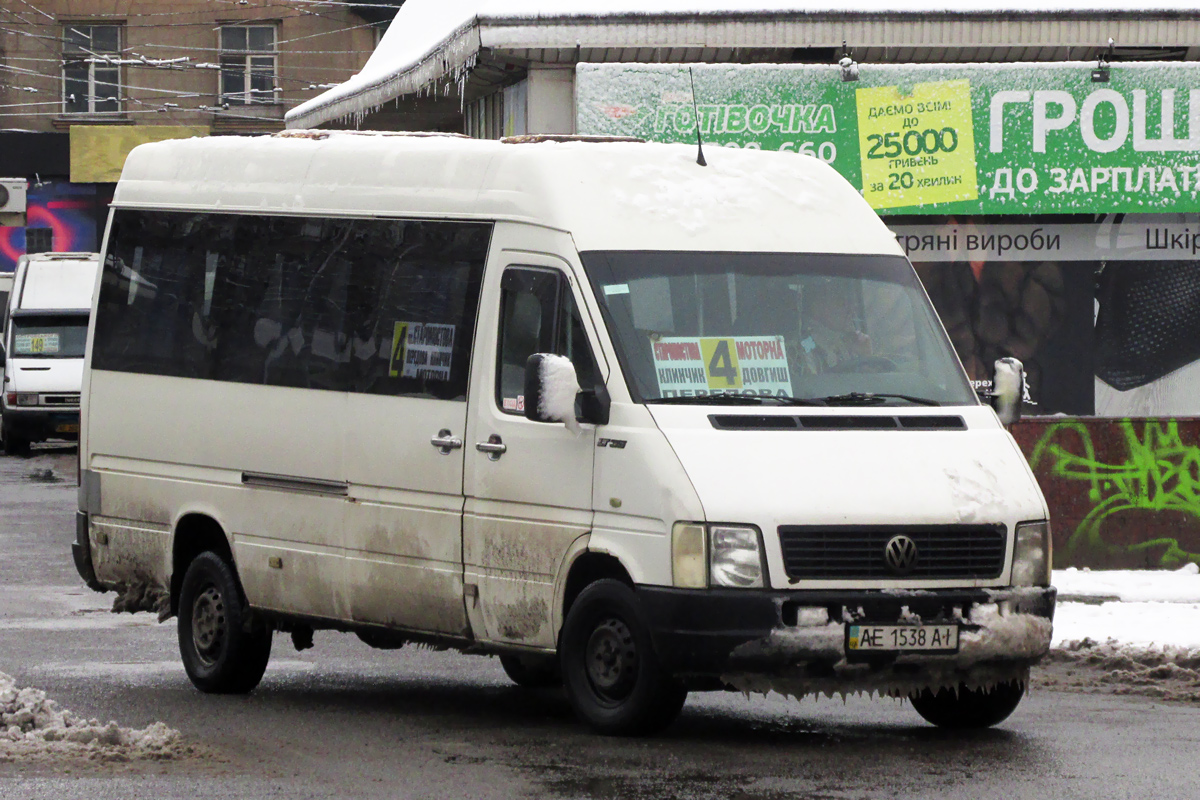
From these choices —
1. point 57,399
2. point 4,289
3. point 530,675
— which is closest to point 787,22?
point 530,675

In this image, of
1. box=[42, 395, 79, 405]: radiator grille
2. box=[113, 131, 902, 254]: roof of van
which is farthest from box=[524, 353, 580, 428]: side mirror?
box=[42, 395, 79, 405]: radiator grille

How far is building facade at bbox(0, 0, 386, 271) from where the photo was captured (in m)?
46.2

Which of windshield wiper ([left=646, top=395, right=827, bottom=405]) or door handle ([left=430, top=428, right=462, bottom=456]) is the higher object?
windshield wiper ([left=646, top=395, right=827, bottom=405])

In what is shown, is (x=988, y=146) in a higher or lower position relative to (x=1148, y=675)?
higher


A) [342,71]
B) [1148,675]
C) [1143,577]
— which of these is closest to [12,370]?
[342,71]

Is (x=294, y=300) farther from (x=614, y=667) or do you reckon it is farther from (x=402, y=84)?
(x=402, y=84)

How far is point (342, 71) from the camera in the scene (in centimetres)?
4634

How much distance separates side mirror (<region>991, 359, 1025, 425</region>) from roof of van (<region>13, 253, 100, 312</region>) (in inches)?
957

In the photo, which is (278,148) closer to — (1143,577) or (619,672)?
(619,672)

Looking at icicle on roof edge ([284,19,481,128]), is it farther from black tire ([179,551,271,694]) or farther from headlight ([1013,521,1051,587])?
headlight ([1013,521,1051,587])

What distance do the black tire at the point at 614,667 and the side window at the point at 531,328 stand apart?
888 mm

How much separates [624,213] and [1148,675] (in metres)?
3.68

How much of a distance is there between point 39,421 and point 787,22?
16.3 m

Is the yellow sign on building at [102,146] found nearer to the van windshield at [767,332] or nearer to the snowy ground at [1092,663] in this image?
the snowy ground at [1092,663]
